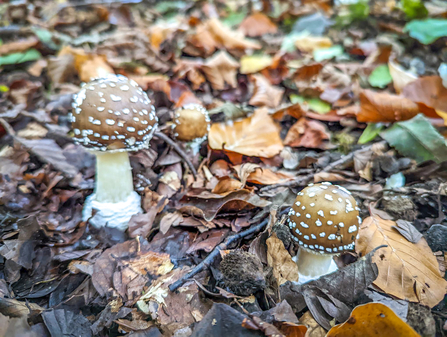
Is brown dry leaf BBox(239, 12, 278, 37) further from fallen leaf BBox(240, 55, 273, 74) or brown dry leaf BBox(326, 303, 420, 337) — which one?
brown dry leaf BBox(326, 303, 420, 337)

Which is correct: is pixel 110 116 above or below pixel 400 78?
above

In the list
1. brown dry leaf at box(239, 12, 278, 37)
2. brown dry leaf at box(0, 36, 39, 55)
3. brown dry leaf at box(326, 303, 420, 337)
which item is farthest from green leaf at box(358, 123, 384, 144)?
brown dry leaf at box(0, 36, 39, 55)

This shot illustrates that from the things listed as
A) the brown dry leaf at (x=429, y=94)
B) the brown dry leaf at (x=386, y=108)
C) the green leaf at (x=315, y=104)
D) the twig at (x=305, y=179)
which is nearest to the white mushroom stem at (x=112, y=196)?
the twig at (x=305, y=179)

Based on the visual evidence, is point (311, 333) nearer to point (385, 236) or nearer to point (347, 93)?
point (385, 236)

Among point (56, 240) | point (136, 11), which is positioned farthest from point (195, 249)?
point (136, 11)

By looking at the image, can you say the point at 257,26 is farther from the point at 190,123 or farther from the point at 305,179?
the point at 305,179

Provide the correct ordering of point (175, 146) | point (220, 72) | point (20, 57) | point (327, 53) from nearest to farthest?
point (175, 146) → point (220, 72) → point (20, 57) → point (327, 53)

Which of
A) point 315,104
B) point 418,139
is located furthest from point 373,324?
point 315,104
